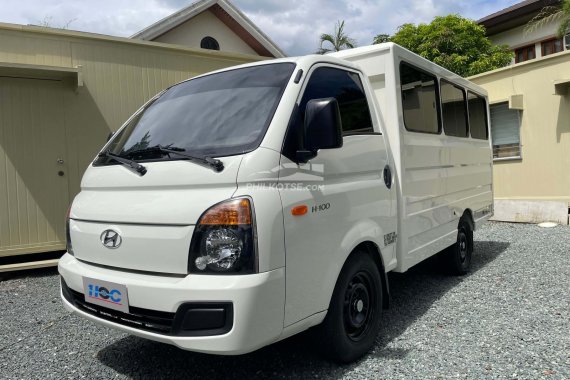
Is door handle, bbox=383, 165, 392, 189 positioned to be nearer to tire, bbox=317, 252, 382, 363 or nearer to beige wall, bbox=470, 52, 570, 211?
tire, bbox=317, 252, 382, 363

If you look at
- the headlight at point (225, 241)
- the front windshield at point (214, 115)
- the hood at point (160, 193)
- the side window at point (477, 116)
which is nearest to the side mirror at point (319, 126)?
the front windshield at point (214, 115)

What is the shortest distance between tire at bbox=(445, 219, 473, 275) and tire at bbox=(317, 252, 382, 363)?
236cm

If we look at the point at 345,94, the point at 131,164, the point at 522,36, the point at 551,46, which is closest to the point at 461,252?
the point at 345,94

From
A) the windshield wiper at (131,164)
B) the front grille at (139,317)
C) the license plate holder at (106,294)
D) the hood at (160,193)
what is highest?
the windshield wiper at (131,164)

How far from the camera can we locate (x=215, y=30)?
14766 millimetres

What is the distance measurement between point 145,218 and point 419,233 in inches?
103

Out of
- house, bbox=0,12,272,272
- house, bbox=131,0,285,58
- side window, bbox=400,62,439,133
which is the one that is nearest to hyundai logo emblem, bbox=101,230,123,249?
side window, bbox=400,62,439,133

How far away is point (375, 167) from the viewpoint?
138 inches

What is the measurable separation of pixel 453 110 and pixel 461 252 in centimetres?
176

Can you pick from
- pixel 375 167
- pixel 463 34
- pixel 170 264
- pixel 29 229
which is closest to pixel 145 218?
pixel 170 264

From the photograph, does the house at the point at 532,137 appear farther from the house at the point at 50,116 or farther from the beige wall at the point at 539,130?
the house at the point at 50,116

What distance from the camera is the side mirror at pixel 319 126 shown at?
2.69 meters

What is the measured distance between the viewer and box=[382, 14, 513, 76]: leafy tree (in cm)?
1639

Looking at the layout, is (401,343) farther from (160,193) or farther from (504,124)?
(504,124)
